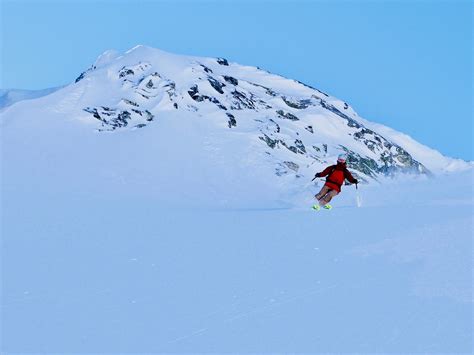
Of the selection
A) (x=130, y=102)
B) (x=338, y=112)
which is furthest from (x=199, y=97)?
(x=338, y=112)

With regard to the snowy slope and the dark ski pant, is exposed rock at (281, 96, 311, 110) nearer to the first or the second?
the snowy slope

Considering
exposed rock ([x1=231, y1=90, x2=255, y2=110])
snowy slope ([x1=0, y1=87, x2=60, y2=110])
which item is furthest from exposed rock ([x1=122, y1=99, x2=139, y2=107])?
snowy slope ([x1=0, y1=87, x2=60, y2=110])

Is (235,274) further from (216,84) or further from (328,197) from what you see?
(216,84)

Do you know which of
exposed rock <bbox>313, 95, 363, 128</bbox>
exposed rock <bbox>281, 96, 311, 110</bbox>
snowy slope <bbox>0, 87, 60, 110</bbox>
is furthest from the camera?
exposed rock <bbox>313, 95, 363, 128</bbox>

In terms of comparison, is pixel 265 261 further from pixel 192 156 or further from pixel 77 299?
pixel 192 156

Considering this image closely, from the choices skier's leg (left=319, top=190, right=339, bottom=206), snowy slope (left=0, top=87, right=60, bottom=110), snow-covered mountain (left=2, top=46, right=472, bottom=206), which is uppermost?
snowy slope (left=0, top=87, right=60, bottom=110)

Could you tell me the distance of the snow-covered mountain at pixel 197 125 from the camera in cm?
2578

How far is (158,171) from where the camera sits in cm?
2330

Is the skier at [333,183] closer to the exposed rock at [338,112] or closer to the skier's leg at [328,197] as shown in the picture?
the skier's leg at [328,197]

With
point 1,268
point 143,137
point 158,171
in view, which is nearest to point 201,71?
point 143,137

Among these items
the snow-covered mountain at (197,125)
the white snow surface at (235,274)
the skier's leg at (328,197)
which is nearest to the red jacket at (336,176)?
the skier's leg at (328,197)

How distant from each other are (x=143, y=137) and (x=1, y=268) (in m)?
22.4

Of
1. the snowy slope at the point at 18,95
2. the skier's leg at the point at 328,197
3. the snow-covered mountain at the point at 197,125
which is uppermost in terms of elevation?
the snowy slope at the point at 18,95

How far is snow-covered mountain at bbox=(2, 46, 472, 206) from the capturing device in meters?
25.8
